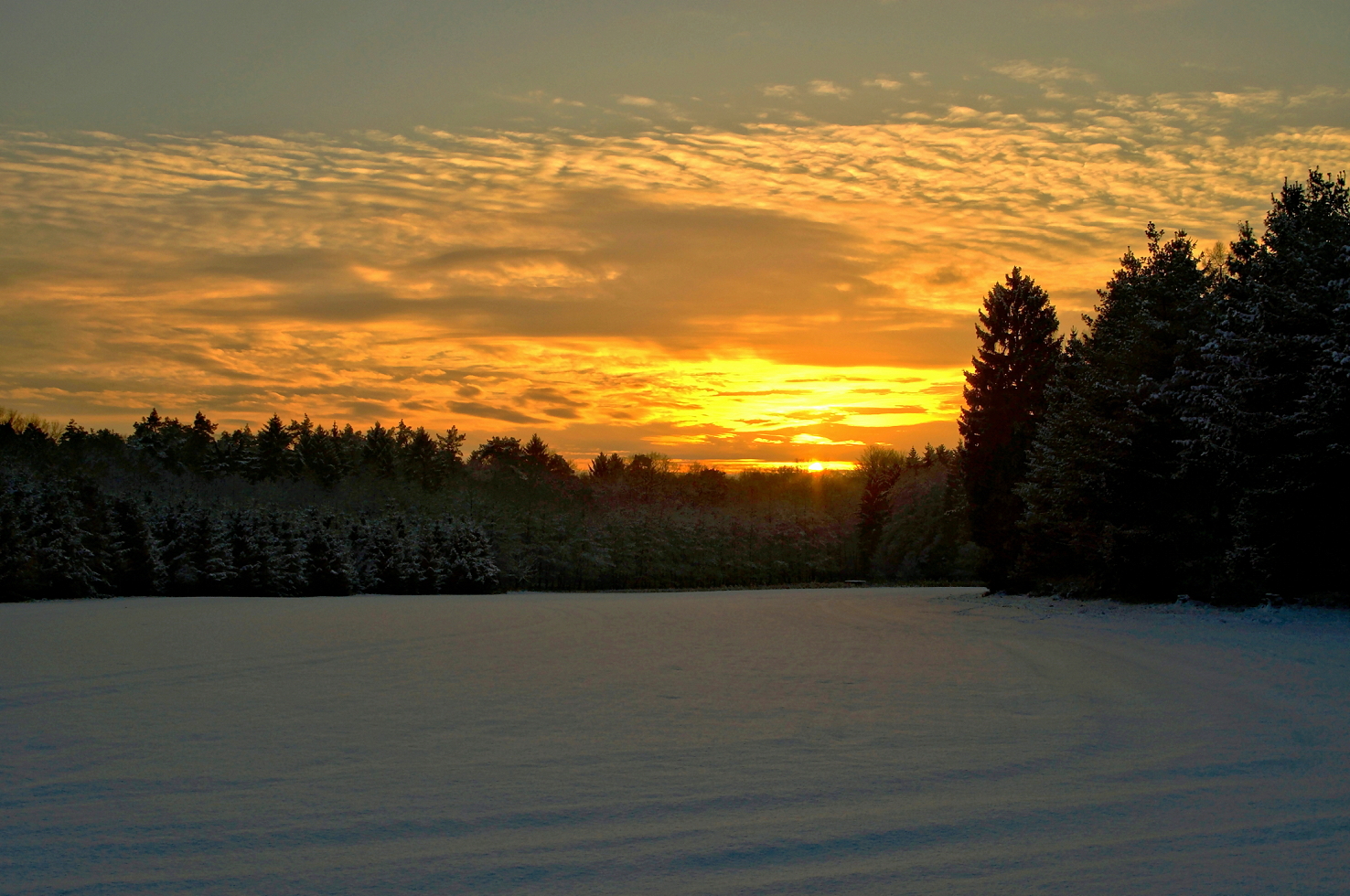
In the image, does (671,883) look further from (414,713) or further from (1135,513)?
(1135,513)

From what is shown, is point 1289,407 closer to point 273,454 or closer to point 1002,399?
point 1002,399

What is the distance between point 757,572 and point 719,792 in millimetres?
65836

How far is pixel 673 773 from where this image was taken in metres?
5.47

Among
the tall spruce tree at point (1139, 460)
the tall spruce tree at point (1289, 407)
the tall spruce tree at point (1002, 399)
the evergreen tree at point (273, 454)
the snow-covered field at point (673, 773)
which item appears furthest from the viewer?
the evergreen tree at point (273, 454)

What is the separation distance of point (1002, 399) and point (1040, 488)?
30.9 feet

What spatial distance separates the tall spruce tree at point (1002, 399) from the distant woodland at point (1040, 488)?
3.3 inches

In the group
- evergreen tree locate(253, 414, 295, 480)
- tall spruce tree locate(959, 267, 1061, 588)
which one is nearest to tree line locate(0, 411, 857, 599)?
evergreen tree locate(253, 414, 295, 480)

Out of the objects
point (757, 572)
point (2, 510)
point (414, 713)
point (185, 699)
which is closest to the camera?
point (414, 713)

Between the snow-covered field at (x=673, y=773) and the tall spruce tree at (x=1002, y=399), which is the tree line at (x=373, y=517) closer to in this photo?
the snow-covered field at (x=673, y=773)

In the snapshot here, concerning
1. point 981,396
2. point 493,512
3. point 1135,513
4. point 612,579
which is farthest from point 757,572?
point 1135,513

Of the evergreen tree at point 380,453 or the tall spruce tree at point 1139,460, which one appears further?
the evergreen tree at point 380,453

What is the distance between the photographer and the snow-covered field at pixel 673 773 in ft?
12.6

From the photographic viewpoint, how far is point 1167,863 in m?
3.92

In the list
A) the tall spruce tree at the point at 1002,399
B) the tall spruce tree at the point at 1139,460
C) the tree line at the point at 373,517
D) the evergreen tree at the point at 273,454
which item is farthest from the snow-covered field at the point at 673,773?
the evergreen tree at the point at 273,454
